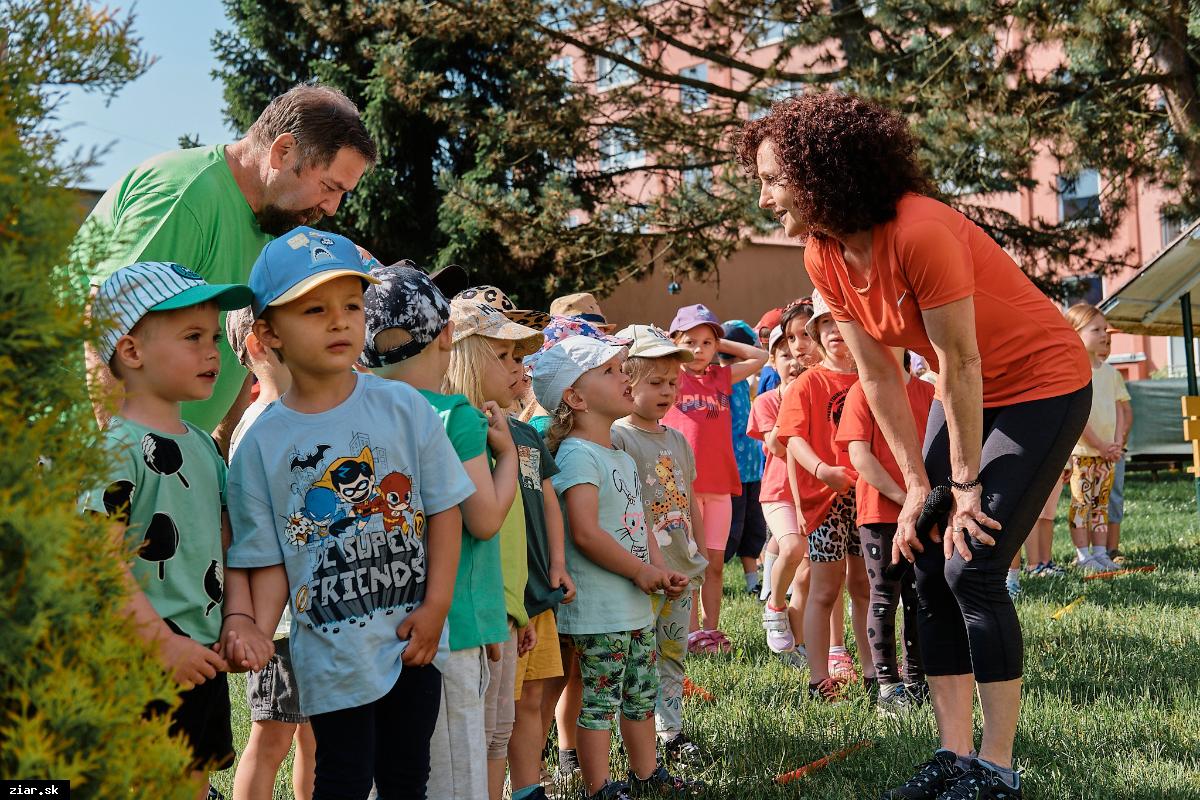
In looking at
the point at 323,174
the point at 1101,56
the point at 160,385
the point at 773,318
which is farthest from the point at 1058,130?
the point at 160,385

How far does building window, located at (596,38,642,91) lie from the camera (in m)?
16.0

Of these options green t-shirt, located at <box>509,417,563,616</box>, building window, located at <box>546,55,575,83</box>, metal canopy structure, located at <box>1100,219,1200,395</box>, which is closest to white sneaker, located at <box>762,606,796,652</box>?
green t-shirt, located at <box>509,417,563,616</box>

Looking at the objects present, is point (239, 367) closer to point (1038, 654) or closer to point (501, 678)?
point (501, 678)

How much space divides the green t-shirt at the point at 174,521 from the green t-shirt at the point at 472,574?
60 cm

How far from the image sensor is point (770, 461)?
22.2 feet

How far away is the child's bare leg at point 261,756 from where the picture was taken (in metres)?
3.24

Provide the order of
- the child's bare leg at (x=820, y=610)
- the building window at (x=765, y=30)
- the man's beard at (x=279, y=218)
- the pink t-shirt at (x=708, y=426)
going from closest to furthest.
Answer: the man's beard at (x=279, y=218) → the child's bare leg at (x=820, y=610) → the pink t-shirt at (x=708, y=426) → the building window at (x=765, y=30)

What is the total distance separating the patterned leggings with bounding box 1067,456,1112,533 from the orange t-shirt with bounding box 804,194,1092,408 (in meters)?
6.18

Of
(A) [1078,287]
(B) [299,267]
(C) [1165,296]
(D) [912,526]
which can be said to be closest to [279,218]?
(B) [299,267]

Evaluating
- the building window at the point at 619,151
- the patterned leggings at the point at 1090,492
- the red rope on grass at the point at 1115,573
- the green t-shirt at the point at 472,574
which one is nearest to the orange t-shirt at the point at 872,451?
the green t-shirt at the point at 472,574

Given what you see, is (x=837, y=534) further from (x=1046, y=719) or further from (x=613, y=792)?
(x=613, y=792)

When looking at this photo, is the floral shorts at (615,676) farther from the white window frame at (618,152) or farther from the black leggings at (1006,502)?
the white window frame at (618,152)

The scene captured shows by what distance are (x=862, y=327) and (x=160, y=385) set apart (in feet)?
7.43

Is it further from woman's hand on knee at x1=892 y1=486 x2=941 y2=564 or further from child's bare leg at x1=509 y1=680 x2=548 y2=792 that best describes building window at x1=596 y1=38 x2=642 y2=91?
child's bare leg at x1=509 y1=680 x2=548 y2=792
